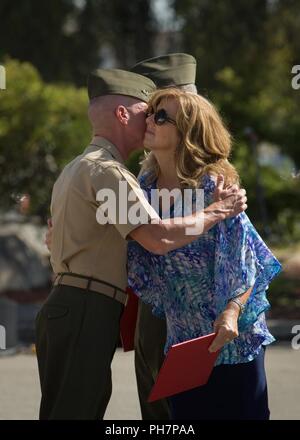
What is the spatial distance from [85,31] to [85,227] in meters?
15.5

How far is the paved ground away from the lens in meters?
6.93

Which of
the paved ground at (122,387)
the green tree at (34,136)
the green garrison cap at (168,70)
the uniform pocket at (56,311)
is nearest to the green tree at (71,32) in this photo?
the green tree at (34,136)

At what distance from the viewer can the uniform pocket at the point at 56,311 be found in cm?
406

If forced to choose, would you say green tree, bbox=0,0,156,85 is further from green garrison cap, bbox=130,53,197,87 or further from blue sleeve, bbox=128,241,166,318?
blue sleeve, bbox=128,241,166,318

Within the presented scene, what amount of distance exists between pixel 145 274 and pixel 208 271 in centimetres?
26

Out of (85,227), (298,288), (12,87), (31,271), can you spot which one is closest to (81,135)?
(12,87)

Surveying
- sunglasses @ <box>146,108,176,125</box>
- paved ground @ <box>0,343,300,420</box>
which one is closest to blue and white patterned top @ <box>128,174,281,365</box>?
sunglasses @ <box>146,108,176,125</box>

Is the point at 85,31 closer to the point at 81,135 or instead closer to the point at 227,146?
the point at 81,135

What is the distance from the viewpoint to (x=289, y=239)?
15.8 meters

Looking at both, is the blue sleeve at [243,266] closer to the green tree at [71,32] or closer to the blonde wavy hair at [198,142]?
the blonde wavy hair at [198,142]

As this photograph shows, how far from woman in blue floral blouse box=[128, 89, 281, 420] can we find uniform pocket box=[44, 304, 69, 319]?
0.34 meters

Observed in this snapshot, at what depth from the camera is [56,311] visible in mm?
4078

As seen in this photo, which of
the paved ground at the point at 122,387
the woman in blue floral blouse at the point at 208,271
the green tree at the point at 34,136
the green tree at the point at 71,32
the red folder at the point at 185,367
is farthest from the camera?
the green tree at the point at 71,32
